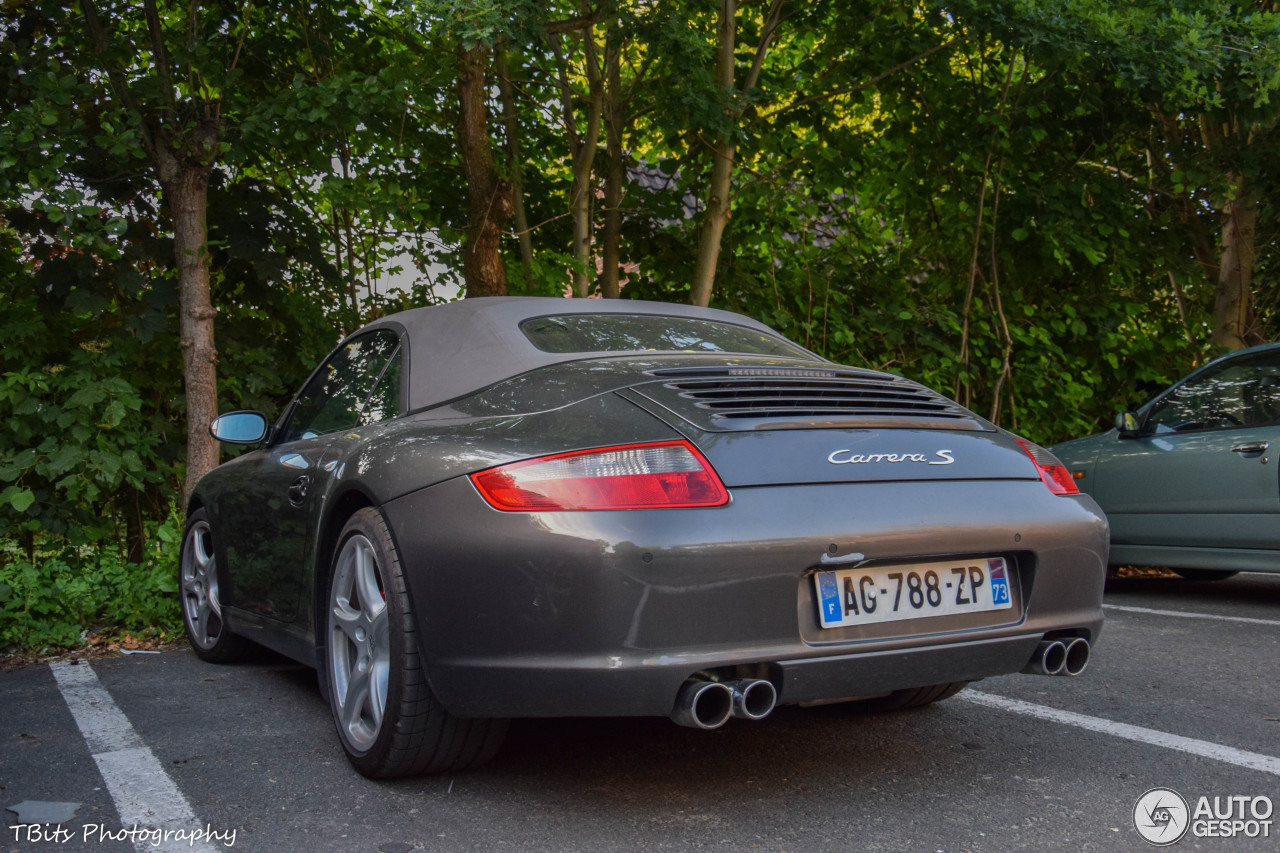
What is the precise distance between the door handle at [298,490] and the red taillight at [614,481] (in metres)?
1.19

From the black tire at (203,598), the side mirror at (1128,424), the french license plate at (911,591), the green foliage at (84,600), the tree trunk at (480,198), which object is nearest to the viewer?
the french license plate at (911,591)

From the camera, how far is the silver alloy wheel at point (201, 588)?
15.4 feet

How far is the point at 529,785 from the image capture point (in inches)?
117

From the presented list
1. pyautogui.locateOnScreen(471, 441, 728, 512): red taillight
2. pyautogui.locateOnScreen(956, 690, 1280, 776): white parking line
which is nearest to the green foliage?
pyautogui.locateOnScreen(471, 441, 728, 512): red taillight

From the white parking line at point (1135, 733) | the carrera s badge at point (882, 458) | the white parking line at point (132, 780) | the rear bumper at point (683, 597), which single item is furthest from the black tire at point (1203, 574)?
the white parking line at point (132, 780)

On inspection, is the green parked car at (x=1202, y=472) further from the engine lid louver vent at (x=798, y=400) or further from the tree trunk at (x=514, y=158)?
the tree trunk at (x=514, y=158)

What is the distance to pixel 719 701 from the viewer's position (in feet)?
8.01

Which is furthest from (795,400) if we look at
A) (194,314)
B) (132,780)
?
(194,314)

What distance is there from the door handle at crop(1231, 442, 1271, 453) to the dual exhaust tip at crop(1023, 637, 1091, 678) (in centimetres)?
374

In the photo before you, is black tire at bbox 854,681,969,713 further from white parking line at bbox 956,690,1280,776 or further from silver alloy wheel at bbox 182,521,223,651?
silver alloy wheel at bbox 182,521,223,651

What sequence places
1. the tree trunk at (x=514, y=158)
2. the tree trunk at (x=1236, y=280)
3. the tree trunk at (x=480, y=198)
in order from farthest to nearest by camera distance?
the tree trunk at (x=1236, y=280) < the tree trunk at (x=514, y=158) < the tree trunk at (x=480, y=198)

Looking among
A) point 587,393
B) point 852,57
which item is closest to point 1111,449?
point 852,57

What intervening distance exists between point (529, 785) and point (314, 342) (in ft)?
17.4

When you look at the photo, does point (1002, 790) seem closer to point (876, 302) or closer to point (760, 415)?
point (760, 415)
